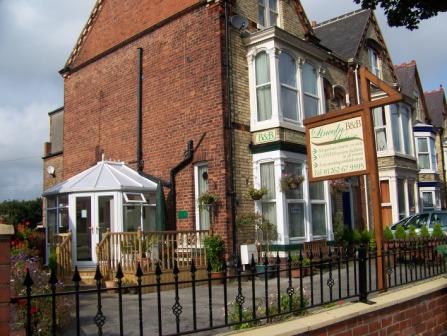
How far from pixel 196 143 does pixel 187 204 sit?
1.77m

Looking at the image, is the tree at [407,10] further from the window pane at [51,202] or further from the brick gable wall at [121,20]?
the window pane at [51,202]

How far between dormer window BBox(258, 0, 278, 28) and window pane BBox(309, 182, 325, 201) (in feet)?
17.3

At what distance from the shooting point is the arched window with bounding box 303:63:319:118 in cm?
1514

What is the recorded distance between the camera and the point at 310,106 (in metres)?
15.3

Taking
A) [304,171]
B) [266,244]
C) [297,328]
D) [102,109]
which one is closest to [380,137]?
[304,171]

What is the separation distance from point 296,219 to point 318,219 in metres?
1.19

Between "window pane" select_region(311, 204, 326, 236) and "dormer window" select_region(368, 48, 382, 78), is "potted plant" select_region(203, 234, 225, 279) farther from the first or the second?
"dormer window" select_region(368, 48, 382, 78)

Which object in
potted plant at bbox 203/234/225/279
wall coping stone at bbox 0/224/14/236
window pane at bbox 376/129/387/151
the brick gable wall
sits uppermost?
the brick gable wall

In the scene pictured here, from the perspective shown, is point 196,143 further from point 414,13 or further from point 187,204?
point 414,13

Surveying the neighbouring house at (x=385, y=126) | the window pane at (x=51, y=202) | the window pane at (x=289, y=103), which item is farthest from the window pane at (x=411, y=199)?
the window pane at (x=51, y=202)

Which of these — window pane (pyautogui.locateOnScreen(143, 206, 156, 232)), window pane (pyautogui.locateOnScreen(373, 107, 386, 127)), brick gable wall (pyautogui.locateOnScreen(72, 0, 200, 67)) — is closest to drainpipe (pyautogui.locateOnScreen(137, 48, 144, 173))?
brick gable wall (pyautogui.locateOnScreen(72, 0, 200, 67))

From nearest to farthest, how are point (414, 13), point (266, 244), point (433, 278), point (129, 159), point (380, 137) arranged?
1. point (433, 278)
2. point (414, 13)
3. point (266, 244)
4. point (129, 159)
5. point (380, 137)

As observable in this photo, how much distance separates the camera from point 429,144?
84.5ft

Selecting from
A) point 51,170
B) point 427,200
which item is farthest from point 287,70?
point 427,200
